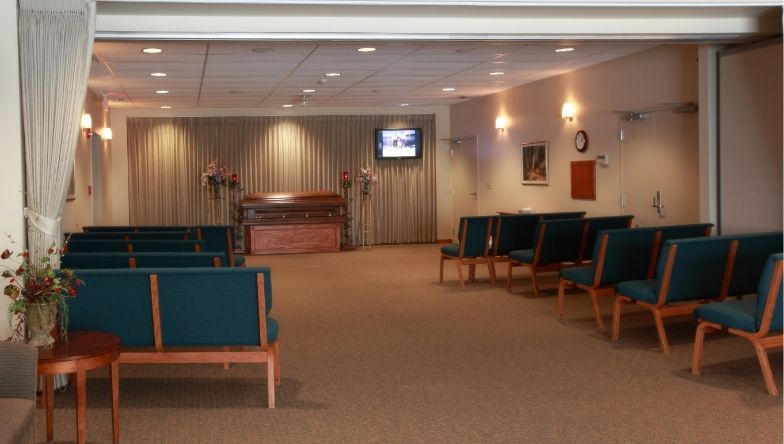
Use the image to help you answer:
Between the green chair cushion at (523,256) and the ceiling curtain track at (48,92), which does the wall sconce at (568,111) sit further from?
the ceiling curtain track at (48,92)

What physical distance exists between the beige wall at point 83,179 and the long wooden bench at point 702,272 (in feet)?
22.3

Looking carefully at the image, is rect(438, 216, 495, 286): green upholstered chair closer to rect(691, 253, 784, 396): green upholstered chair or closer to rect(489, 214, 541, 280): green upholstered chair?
rect(489, 214, 541, 280): green upholstered chair

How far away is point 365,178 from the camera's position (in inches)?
601

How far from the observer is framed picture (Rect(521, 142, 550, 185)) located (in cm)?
1150

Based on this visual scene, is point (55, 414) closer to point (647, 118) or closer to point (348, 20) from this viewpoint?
point (348, 20)

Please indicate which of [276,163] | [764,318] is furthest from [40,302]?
[276,163]

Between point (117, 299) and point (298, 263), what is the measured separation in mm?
7906

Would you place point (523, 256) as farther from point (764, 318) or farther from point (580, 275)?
point (764, 318)

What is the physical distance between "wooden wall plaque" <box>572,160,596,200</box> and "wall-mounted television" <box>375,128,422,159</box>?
18.1 ft

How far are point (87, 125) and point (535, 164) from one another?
6.45m

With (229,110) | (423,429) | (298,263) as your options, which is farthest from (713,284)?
(229,110)

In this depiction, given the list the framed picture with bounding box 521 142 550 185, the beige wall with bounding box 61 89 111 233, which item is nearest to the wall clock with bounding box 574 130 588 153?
the framed picture with bounding box 521 142 550 185

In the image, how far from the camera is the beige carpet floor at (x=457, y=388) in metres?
4.34

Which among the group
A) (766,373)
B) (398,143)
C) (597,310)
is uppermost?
(398,143)
